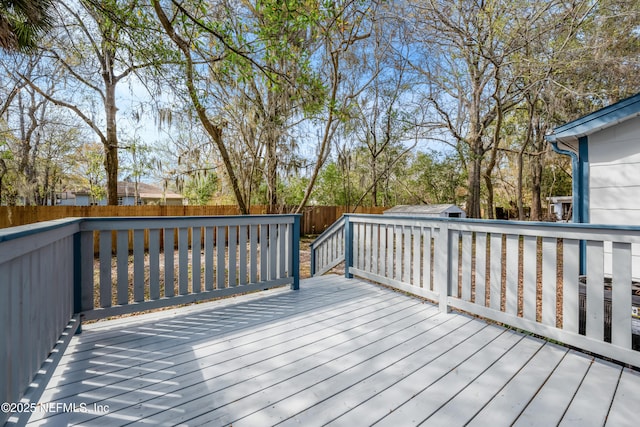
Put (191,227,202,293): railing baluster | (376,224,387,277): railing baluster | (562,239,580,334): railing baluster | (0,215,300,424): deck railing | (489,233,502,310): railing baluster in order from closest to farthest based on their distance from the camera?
1. (0,215,300,424): deck railing
2. (562,239,580,334): railing baluster
3. (489,233,502,310): railing baluster
4. (191,227,202,293): railing baluster
5. (376,224,387,277): railing baluster

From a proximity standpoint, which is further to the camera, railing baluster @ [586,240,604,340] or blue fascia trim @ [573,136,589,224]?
blue fascia trim @ [573,136,589,224]

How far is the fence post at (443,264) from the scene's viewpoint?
108 inches

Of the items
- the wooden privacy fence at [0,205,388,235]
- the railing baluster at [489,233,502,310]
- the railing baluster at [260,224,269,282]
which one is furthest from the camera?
the wooden privacy fence at [0,205,388,235]

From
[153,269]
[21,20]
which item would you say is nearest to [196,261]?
[153,269]

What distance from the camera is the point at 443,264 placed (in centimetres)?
277

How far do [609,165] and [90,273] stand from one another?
17.5 feet

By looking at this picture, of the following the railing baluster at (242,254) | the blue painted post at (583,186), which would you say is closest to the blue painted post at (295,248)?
the railing baluster at (242,254)

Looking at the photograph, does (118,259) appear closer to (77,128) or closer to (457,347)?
(457,347)

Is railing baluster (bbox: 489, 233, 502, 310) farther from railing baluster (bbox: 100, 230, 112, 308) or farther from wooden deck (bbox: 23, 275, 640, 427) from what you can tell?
railing baluster (bbox: 100, 230, 112, 308)

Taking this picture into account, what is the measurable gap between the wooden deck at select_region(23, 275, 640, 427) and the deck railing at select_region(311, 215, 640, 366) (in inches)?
7.0

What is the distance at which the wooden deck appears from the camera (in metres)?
1.42

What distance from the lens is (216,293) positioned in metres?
2.90

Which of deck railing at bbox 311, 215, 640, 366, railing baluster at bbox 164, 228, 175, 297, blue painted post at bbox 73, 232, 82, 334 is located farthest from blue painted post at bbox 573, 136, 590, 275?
blue painted post at bbox 73, 232, 82, 334

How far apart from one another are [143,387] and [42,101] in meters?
12.1
